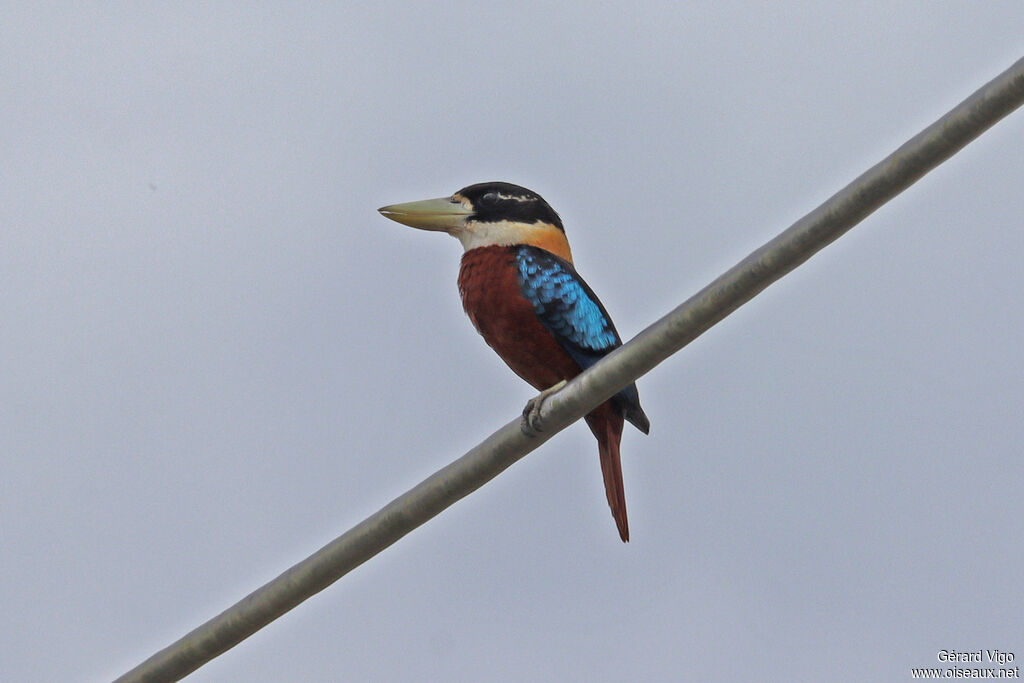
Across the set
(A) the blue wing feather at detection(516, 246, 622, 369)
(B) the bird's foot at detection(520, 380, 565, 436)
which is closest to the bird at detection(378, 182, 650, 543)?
(A) the blue wing feather at detection(516, 246, 622, 369)

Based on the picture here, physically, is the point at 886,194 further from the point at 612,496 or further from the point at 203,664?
the point at 612,496

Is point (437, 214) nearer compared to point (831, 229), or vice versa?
point (831, 229)

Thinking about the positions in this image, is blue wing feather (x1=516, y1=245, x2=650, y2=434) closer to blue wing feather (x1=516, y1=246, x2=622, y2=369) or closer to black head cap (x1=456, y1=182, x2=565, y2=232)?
blue wing feather (x1=516, y1=246, x2=622, y2=369)

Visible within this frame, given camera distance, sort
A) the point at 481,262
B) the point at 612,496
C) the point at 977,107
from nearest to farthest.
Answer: the point at 977,107 → the point at 612,496 → the point at 481,262

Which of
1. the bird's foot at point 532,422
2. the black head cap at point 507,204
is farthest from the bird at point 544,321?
the bird's foot at point 532,422

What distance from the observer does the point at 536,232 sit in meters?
6.95

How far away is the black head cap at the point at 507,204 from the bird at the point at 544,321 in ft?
0.36

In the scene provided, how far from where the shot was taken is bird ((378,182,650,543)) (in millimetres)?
6363

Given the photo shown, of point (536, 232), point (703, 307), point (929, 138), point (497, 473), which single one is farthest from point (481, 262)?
point (929, 138)

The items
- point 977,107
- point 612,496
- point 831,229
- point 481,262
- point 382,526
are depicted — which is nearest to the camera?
point 977,107

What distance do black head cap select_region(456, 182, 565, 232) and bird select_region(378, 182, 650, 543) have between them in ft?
0.36

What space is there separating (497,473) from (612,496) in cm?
211

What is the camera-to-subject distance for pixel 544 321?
21.1ft

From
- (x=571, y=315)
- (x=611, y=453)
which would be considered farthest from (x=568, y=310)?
(x=611, y=453)
